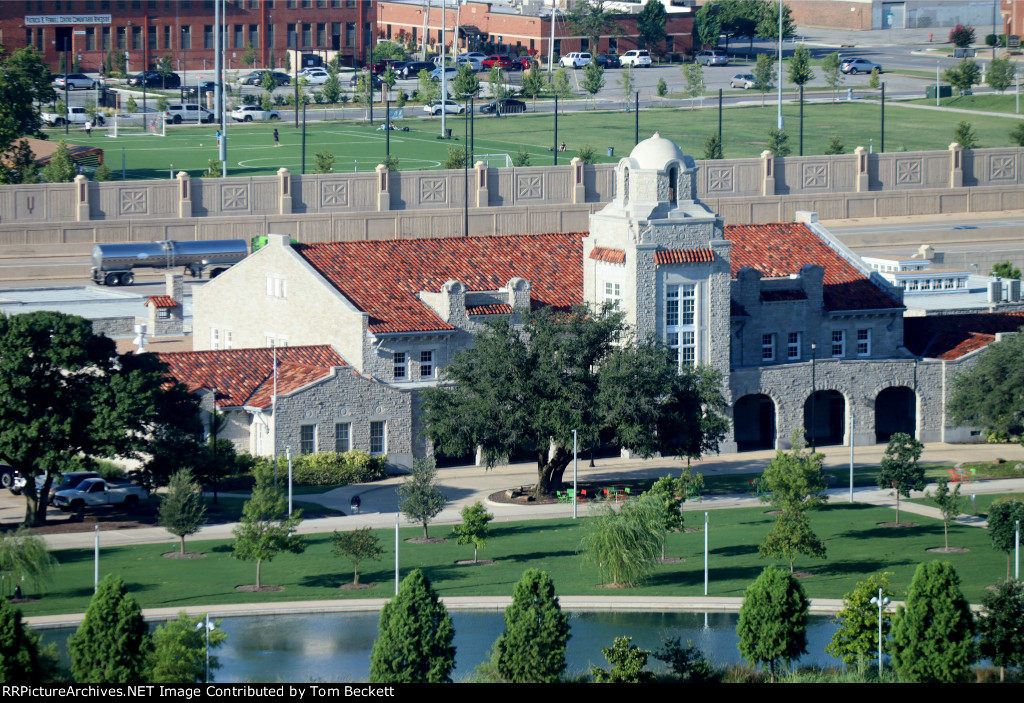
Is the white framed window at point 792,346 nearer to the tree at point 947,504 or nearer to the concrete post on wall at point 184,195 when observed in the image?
the tree at point 947,504

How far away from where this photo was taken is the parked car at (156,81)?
631 feet

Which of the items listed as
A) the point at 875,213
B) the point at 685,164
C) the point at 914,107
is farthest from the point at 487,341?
the point at 914,107

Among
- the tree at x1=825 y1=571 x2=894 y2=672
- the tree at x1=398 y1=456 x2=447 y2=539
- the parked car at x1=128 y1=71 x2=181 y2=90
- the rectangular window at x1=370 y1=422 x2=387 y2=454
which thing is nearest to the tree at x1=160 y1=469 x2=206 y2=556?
the tree at x1=398 y1=456 x2=447 y2=539

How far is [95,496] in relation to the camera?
73812mm

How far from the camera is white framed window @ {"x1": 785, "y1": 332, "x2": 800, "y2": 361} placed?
8856 cm

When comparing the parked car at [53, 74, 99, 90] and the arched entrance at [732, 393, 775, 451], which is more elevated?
the parked car at [53, 74, 99, 90]

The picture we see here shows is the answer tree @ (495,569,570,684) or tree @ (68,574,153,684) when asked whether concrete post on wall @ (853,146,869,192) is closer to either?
tree @ (495,569,570,684)

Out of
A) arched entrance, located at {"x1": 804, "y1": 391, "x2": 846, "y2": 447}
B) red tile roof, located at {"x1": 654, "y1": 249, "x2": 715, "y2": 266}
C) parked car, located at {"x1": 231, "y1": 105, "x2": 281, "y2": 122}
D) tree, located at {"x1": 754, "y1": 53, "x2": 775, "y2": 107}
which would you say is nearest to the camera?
red tile roof, located at {"x1": 654, "y1": 249, "x2": 715, "y2": 266}

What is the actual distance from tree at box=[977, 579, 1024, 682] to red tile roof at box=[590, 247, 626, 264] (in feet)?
109

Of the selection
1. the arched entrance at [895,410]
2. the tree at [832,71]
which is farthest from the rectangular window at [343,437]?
the tree at [832,71]

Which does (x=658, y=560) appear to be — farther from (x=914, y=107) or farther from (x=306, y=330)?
(x=914, y=107)

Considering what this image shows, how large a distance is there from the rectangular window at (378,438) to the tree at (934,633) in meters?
33.0

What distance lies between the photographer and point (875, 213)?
465ft

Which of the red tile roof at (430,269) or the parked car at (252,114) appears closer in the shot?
the red tile roof at (430,269)
